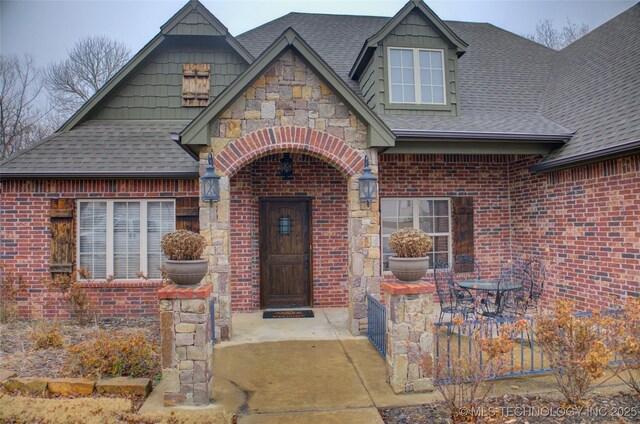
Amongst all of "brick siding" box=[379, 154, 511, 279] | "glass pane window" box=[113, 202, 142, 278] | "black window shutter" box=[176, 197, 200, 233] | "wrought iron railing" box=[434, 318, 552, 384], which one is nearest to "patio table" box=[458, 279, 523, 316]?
"wrought iron railing" box=[434, 318, 552, 384]

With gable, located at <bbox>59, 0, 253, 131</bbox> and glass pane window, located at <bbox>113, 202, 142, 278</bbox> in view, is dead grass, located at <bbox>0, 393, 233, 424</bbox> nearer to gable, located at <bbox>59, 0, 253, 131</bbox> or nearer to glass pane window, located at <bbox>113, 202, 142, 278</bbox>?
glass pane window, located at <bbox>113, 202, 142, 278</bbox>

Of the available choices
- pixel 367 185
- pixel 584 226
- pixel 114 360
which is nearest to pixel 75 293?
pixel 114 360

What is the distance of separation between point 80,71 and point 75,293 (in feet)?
60.0

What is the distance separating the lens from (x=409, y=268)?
4.55 metres

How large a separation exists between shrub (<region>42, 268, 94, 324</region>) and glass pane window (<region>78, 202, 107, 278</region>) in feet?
0.84

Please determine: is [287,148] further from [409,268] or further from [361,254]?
[409,268]

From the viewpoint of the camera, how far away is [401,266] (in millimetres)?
4570

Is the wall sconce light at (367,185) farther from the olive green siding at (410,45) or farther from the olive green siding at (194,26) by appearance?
the olive green siding at (194,26)

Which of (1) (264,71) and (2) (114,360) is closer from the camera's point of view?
(2) (114,360)

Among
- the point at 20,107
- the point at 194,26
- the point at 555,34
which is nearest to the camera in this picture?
the point at 194,26

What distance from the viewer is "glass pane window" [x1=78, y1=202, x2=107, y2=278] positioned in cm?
814

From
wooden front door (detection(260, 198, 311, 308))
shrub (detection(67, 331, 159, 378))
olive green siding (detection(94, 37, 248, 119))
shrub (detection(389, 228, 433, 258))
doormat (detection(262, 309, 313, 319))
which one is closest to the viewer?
shrub (detection(389, 228, 433, 258))

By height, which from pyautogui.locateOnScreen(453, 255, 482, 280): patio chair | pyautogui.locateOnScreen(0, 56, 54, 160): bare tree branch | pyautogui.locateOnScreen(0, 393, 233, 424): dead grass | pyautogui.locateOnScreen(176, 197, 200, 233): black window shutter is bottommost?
pyautogui.locateOnScreen(0, 393, 233, 424): dead grass

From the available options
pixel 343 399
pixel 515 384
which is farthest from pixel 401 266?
pixel 515 384
